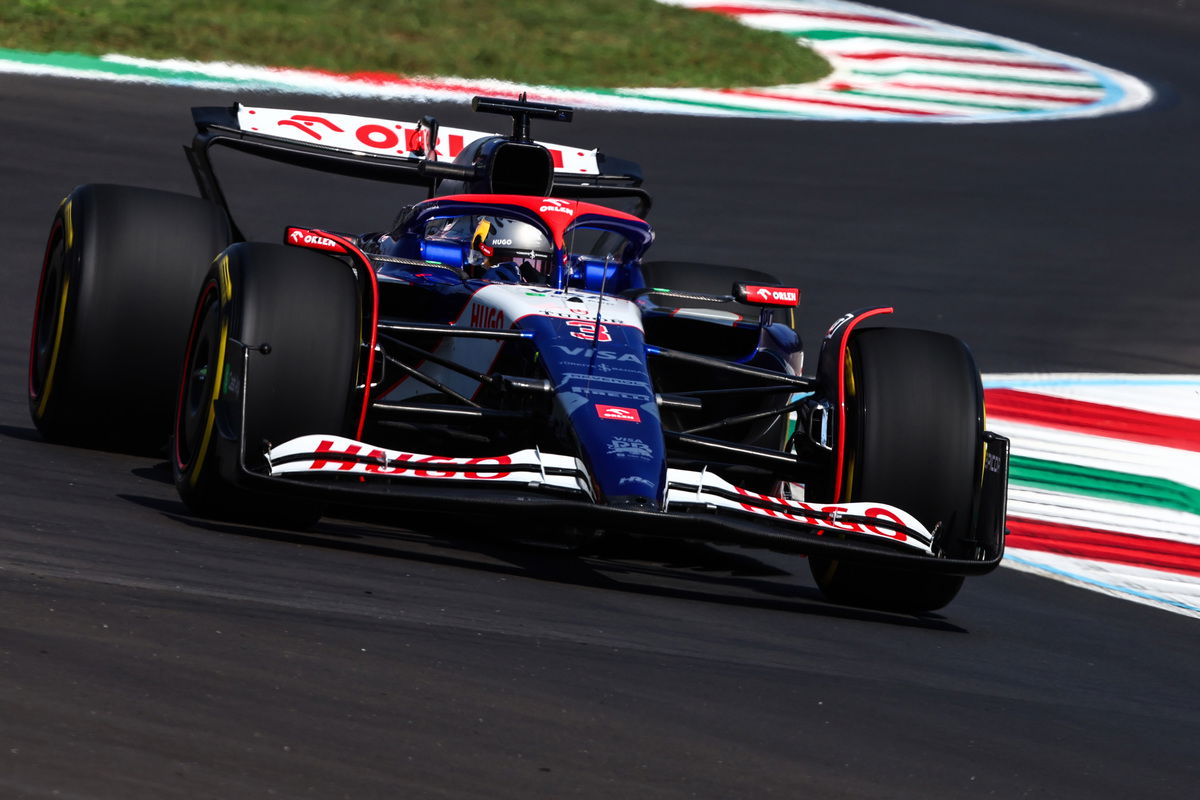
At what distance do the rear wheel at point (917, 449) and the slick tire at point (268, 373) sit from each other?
167cm

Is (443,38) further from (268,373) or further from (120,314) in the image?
(268,373)

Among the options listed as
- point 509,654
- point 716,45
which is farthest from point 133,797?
point 716,45

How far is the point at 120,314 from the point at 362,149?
7.38 ft

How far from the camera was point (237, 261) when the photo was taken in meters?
6.27

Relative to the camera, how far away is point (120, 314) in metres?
7.25

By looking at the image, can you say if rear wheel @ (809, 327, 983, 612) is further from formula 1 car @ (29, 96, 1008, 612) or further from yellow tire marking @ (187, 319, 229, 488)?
yellow tire marking @ (187, 319, 229, 488)

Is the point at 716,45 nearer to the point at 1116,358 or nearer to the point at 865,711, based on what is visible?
the point at 1116,358

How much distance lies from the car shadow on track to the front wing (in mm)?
348

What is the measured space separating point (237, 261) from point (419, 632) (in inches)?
71.2

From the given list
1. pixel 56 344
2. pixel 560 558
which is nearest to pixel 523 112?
pixel 56 344

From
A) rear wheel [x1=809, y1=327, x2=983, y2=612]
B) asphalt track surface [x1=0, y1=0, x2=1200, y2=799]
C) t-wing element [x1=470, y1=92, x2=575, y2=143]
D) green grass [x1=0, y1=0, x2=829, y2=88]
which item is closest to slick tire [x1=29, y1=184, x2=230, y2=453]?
asphalt track surface [x1=0, y1=0, x2=1200, y2=799]

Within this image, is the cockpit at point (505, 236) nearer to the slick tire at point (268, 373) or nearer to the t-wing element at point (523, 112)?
the t-wing element at point (523, 112)

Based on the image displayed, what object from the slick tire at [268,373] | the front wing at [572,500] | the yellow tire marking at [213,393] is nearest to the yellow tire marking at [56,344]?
the slick tire at [268,373]

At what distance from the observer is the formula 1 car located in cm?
590
